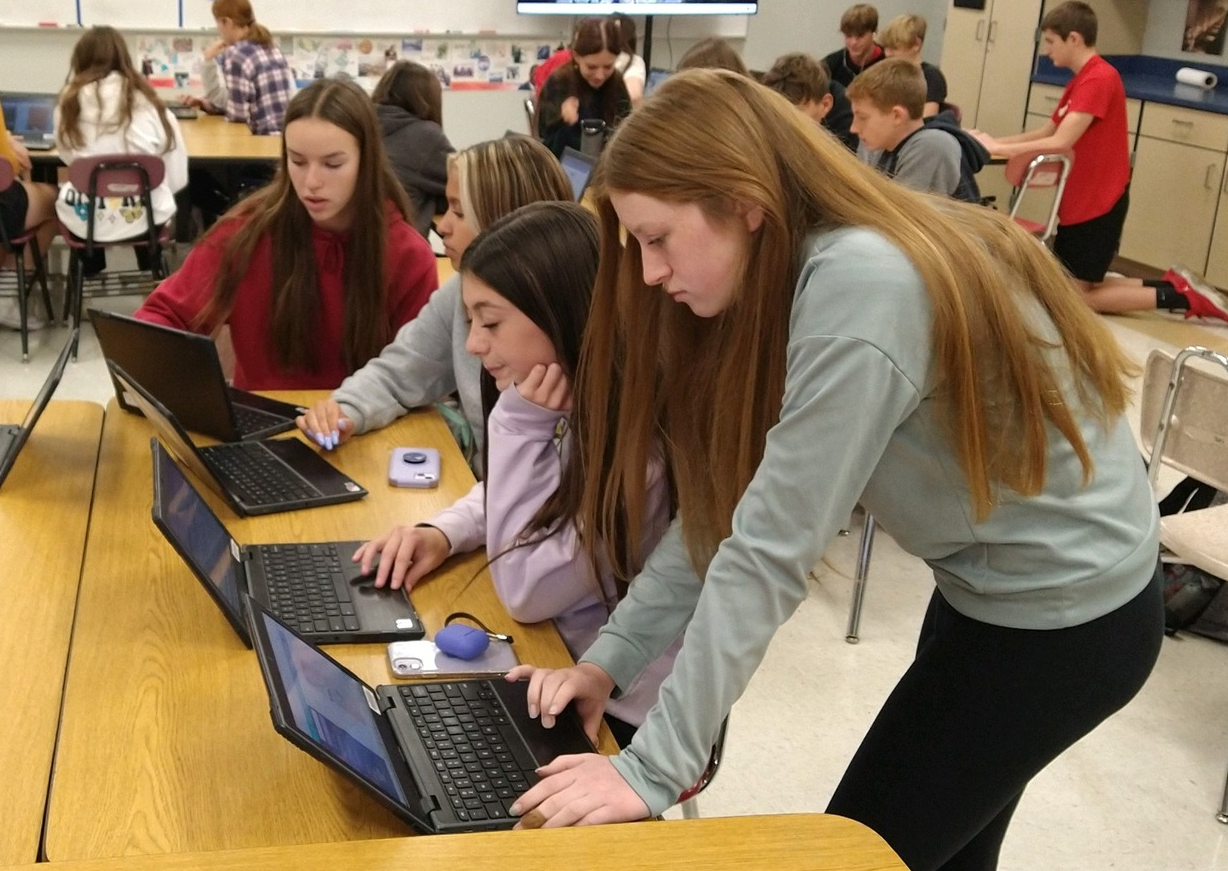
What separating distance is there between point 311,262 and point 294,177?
17 cm

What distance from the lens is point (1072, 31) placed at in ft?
18.4

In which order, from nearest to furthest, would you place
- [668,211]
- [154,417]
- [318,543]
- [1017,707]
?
[668,211] < [1017,707] < [318,543] < [154,417]

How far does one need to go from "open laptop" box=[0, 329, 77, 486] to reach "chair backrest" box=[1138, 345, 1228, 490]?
6.42ft

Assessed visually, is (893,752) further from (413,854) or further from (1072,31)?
(1072,31)

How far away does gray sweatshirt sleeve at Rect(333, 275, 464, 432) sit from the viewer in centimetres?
225

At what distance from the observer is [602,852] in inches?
41.2

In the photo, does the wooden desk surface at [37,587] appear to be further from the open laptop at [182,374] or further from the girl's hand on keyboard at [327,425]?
the girl's hand on keyboard at [327,425]

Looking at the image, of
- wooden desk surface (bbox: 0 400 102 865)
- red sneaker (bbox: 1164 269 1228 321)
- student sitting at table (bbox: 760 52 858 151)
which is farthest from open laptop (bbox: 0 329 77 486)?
red sneaker (bbox: 1164 269 1228 321)

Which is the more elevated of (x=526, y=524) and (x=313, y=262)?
(x=313, y=262)

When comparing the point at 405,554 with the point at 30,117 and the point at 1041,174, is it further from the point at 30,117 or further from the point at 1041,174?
the point at 30,117

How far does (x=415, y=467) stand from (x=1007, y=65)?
5.98 metres

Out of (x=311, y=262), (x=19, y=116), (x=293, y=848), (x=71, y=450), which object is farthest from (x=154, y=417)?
(x=19, y=116)

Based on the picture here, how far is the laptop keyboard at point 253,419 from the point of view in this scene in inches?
85.9

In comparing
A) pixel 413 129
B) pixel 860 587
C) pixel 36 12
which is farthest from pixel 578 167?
pixel 36 12
